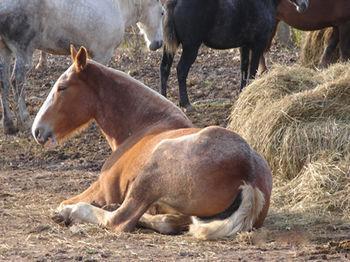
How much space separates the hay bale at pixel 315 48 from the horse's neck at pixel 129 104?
615 cm

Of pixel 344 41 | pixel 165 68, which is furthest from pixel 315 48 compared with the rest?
pixel 165 68

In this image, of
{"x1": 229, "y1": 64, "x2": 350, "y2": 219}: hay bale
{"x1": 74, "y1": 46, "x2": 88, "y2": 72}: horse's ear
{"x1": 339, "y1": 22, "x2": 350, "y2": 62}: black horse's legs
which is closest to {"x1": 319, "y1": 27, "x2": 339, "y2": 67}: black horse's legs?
{"x1": 339, "y1": 22, "x2": 350, "y2": 62}: black horse's legs

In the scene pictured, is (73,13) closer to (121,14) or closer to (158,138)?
(121,14)

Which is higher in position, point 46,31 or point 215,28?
point 46,31

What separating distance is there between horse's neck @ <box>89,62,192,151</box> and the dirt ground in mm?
837

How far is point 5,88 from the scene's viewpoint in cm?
1176

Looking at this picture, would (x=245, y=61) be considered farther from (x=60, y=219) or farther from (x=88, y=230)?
(x=88, y=230)

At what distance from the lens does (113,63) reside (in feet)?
50.7

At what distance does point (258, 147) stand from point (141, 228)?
7.39 ft

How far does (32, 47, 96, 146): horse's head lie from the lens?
765 centimetres

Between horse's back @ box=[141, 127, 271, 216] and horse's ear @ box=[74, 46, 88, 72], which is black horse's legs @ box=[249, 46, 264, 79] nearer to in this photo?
horse's ear @ box=[74, 46, 88, 72]

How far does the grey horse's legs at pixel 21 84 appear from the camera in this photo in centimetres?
1156

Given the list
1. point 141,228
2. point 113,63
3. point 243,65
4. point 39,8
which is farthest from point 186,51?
point 141,228

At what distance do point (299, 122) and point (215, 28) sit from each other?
381 cm
